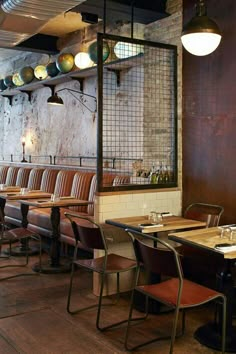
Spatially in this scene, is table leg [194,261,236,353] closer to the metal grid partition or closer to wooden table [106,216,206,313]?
wooden table [106,216,206,313]

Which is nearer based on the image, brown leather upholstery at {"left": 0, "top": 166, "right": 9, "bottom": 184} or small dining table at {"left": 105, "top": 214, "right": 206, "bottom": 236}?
small dining table at {"left": 105, "top": 214, "right": 206, "bottom": 236}

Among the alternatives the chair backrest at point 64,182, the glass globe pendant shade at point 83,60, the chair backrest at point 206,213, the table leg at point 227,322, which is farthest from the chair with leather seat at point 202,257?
the glass globe pendant shade at point 83,60

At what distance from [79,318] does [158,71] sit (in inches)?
105

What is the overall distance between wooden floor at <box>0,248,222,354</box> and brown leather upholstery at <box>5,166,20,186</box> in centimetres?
414

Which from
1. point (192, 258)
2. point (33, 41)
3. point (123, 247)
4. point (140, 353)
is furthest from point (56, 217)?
point (33, 41)

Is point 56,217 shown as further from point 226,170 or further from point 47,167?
point 47,167

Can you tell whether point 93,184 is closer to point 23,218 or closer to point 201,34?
point 23,218

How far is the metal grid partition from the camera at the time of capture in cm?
428

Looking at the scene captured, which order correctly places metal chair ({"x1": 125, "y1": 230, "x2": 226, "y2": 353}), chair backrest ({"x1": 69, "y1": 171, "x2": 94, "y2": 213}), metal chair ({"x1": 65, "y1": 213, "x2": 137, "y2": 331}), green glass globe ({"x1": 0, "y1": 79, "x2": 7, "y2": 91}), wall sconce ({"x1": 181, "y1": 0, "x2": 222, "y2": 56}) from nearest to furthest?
1. metal chair ({"x1": 125, "y1": 230, "x2": 226, "y2": 353})
2. wall sconce ({"x1": 181, "y1": 0, "x2": 222, "y2": 56})
3. metal chair ({"x1": 65, "y1": 213, "x2": 137, "y2": 331})
4. chair backrest ({"x1": 69, "y1": 171, "x2": 94, "y2": 213})
5. green glass globe ({"x1": 0, "y1": 79, "x2": 7, "y2": 91})

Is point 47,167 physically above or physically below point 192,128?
below

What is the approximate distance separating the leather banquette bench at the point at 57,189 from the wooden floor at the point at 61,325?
110 centimetres

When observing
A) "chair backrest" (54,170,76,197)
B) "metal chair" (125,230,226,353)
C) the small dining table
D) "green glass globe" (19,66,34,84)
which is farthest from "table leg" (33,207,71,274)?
"green glass globe" (19,66,34,84)

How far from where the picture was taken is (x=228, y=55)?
3.88m

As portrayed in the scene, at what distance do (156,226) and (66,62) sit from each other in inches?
156
